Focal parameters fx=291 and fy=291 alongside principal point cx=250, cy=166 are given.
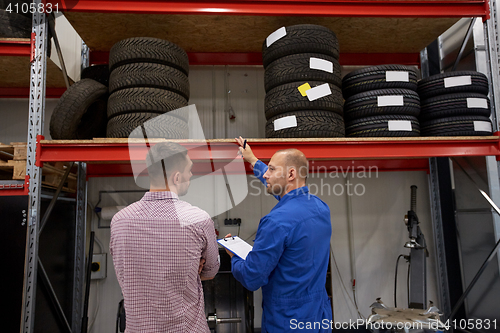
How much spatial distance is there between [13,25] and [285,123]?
2.82m

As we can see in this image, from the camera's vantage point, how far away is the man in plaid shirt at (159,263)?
5.20 ft

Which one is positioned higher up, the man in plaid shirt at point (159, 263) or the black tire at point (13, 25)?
the black tire at point (13, 25)

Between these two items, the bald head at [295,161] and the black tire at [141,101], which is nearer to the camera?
the bald head at [295,161]

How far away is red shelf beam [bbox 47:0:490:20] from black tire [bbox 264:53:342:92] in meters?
0.45

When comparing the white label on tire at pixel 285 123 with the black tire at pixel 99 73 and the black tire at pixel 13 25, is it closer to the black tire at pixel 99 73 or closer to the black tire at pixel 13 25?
the black tire at pixel 99 73

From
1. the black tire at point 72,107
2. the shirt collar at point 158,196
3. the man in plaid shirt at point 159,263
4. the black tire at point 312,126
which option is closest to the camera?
the man in plaid shirt at point 159,263

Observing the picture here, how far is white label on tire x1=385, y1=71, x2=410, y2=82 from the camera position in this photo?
2.88 m

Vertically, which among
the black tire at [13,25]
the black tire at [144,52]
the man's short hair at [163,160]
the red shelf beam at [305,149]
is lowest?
the man's short hair at [163,160]

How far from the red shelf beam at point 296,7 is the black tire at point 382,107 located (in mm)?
775

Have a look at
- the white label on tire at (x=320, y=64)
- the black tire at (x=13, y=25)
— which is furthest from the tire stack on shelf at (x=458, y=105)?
the black tire at (x=13, y=25)

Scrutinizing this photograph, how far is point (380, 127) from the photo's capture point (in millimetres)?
2812

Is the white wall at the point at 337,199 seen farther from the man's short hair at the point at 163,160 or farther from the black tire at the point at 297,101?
the man's short hair at the point at 163,160

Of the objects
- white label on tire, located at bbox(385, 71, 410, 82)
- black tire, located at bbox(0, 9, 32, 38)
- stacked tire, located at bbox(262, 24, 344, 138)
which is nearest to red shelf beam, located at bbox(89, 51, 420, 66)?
black tire, located at bbox(0, 9, 32, 38)

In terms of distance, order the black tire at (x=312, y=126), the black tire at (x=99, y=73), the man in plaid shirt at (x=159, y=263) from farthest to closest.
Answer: the black tire at (x=99, y=73)
the black tire at (x=312, y=126)
the man in plaid shirt at (x=159, y=263)
